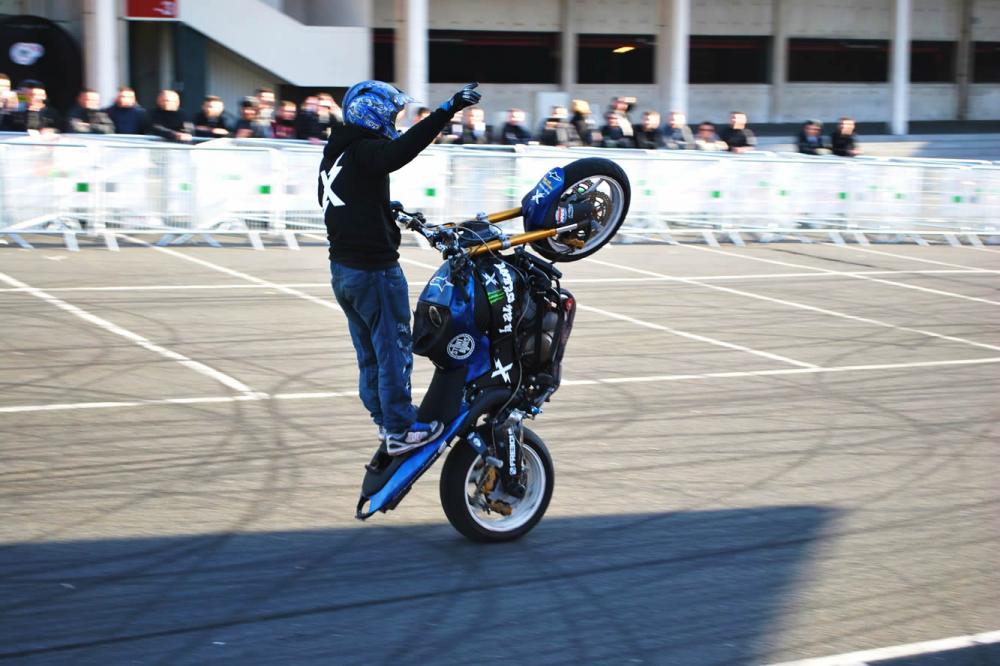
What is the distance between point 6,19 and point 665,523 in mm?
25084

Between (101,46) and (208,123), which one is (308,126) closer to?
(208,123)

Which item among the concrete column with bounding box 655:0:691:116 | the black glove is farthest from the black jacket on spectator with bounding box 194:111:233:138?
the concrete column with bounding box 655:0:691:116

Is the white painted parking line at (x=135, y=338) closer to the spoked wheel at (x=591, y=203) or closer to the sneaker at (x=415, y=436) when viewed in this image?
the sneaker at (x=415, y=436)

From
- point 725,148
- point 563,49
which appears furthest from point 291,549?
point 563,49

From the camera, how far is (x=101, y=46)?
1061 inches

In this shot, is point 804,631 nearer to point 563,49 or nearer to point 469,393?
point 469,393

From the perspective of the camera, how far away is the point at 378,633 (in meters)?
5.01

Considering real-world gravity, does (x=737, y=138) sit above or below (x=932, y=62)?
below

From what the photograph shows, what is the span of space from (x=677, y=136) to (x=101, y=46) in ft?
40.3

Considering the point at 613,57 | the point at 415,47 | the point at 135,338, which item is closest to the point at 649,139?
the point at 415,47

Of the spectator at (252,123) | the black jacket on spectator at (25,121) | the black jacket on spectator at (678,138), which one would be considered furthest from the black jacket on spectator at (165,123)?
the black jacket on spectator at (678,138)

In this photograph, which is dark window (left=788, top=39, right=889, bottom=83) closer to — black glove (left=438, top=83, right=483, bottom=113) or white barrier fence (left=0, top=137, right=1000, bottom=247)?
white barrier fence (left=0, top=137, right=1000, bottom=247)

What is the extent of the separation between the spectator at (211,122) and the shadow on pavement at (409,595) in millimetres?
12758

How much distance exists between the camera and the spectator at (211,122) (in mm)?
18109
